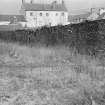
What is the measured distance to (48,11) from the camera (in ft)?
160

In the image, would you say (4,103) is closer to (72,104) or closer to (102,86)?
(72,104)

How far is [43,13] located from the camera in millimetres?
48562

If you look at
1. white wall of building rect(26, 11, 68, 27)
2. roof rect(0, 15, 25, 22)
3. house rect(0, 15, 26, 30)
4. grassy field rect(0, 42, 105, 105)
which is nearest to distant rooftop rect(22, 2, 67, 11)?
white wall of building rect(26, 11, 68, 27)

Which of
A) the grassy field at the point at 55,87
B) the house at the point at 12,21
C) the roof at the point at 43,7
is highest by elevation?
the roof at the point at 43,7

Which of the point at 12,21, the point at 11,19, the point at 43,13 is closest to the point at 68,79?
the point at 12,21

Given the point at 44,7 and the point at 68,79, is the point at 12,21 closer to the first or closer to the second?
the point at 44,7

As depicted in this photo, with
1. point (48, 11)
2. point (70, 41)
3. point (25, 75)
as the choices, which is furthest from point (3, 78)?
point (48, 11)

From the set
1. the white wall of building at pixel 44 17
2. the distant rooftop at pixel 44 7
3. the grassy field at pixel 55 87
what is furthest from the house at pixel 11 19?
the grassy field at pixel 55 87

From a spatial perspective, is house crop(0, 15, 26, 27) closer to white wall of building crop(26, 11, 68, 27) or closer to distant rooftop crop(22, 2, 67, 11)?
white wall of building crop(26, 11, 68, 27)

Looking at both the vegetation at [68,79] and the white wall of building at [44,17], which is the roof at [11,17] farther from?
the vegetation at [68,79]

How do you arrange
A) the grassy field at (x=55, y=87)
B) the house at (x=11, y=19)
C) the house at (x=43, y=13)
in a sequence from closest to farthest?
the grassy field at (x=55, y=87)
the house at (x=11, y=19)
the house at (x=43, y=13)

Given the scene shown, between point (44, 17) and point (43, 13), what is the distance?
1.20 metres

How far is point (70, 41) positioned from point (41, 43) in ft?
11.8

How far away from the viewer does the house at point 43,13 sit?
155 ft
